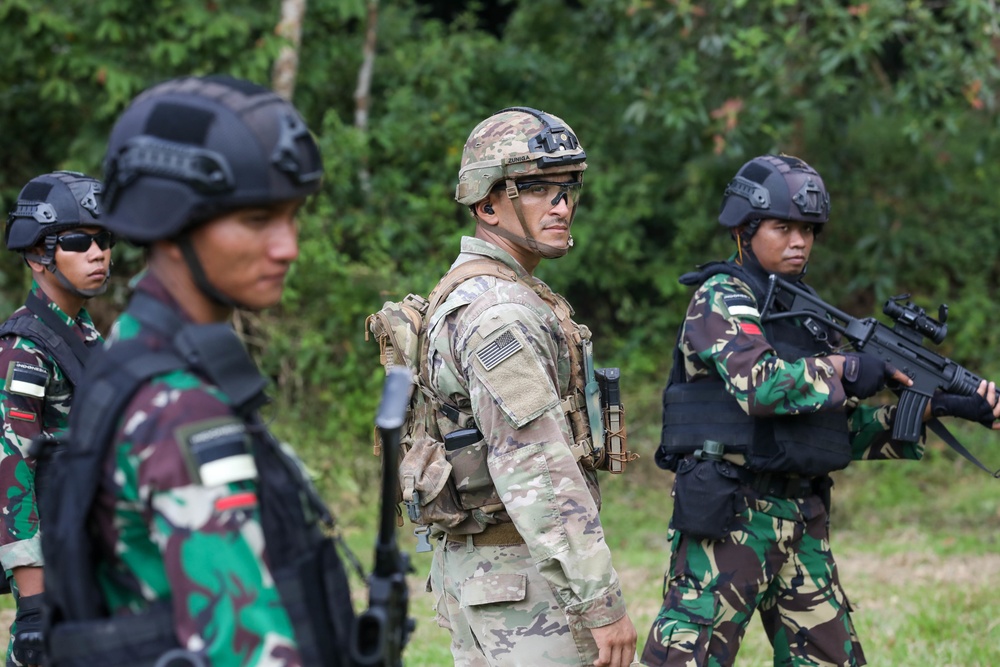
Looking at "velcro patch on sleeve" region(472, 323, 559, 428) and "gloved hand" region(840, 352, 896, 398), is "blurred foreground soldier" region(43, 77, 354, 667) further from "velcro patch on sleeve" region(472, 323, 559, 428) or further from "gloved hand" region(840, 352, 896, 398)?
"gloved hand" region(840, 352, 896, 398)

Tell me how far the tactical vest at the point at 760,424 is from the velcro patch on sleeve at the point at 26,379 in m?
2.16

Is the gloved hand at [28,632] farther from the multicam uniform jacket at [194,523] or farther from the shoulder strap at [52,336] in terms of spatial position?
the multicam uniform jacket at [194,523]

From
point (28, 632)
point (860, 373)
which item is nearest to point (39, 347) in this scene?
point (28, 632)

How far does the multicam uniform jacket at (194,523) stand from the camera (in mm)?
1654

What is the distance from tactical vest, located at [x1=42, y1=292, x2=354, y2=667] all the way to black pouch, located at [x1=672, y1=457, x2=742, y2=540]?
7.31ft

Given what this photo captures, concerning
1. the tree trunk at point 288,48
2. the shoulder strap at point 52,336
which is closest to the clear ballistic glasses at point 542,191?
the shoulder strap at point 52,336

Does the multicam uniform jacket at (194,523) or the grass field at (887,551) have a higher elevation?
the multicam uniform jacket at (194,523)

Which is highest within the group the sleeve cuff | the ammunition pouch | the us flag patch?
the us flag patch

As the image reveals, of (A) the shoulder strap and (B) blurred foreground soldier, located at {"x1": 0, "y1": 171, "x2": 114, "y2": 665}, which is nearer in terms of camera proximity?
(B) blurred foreground soldier, located at {"x1": 0, "y1": 171, "x2": 114, "y2": 665}

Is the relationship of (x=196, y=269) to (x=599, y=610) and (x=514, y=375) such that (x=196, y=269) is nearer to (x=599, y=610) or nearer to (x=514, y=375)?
(x=514, y=375)

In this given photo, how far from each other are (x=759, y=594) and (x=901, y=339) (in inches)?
42.2

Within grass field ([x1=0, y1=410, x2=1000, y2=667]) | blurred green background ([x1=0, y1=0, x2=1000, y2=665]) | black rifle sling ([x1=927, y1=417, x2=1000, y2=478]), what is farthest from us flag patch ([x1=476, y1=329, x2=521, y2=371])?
blurred green background ([x1=0, y1=0, x2=1000, y2=665])

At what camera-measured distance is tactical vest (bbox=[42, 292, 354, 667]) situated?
1.73 meters

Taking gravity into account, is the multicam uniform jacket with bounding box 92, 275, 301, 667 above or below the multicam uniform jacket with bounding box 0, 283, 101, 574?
above
